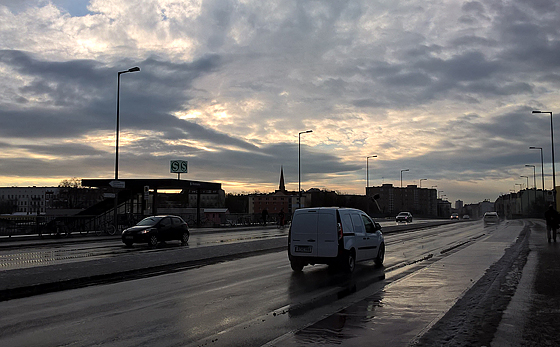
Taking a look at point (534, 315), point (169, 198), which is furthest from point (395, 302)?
point (169, 198)

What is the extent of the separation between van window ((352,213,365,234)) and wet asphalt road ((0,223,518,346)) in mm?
1239

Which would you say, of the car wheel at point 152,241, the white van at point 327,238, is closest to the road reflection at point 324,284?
the white van at point 327,238

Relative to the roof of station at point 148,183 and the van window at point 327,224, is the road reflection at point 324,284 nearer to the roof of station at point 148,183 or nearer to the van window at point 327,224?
the van window at point 327,224

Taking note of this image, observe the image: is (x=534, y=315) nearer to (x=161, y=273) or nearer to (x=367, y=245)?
(x=367, y=245)

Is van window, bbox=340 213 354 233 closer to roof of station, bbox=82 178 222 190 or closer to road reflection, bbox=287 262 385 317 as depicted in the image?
road reflection, bbox=287 262 385 317

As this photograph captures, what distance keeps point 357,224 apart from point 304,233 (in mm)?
1706

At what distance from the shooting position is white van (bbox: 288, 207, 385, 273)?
13.3 metres

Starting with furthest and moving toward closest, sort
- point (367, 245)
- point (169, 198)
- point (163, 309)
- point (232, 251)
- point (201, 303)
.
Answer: point (169, 198) < point (232, 251) < point (367, 245) < point (201, 303) < point (163, 309)

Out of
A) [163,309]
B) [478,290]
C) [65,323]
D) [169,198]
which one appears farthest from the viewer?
[169,198]

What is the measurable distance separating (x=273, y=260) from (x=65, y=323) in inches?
401

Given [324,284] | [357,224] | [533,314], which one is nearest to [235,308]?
[324,284]

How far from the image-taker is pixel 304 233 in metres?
13.7

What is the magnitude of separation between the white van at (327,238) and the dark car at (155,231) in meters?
11.3

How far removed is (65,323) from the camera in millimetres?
7402
